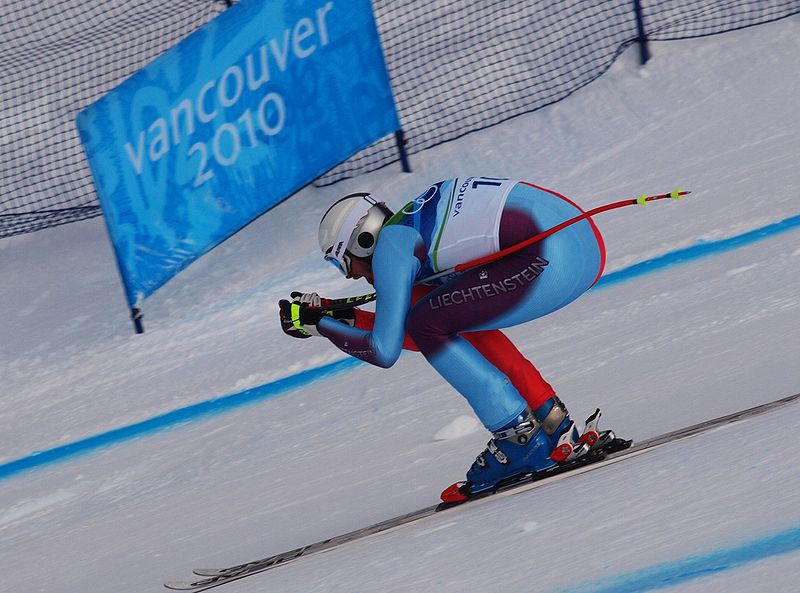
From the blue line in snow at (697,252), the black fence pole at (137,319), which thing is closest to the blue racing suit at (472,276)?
the blue line in snow at (697,252)

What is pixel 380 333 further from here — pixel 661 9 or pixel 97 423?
pixel 661 9

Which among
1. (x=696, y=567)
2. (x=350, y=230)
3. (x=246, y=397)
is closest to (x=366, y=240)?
(x=350, y=230)

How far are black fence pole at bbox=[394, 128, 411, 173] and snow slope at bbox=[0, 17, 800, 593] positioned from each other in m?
0.08

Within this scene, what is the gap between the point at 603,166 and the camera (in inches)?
279

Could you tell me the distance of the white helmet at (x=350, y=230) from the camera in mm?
3350

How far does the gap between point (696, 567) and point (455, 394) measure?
214cm

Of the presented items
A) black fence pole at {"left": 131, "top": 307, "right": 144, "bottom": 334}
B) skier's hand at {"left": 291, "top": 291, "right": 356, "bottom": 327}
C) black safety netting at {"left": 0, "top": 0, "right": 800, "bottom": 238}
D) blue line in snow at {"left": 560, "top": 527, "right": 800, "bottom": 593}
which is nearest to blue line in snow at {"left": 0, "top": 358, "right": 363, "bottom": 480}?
black fence pole at {"left": 131, "top": 307, "right": 144, "bottom": 334}

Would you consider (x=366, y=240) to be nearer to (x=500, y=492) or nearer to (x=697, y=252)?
(x=500, y=492)

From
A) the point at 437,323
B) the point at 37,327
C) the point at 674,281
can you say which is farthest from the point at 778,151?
the point at 37,327

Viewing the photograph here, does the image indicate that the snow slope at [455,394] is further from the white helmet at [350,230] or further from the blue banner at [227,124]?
the white helmet at [350,230]

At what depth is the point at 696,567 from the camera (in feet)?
8.26

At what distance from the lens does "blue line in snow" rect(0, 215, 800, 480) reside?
5.30m

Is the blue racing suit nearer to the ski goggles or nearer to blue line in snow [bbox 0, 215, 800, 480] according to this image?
the ski goggles

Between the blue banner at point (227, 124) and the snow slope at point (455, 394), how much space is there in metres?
0.51
